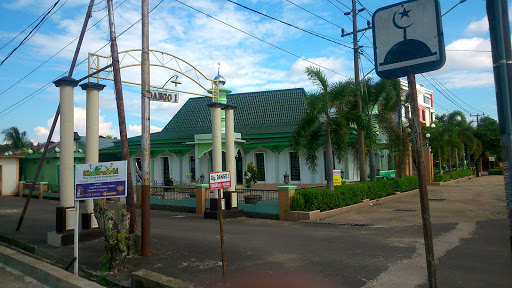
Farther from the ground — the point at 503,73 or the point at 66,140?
the point at 66,140

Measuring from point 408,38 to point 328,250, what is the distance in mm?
5839

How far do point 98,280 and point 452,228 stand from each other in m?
9.78

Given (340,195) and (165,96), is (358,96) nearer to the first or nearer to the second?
(340,195)

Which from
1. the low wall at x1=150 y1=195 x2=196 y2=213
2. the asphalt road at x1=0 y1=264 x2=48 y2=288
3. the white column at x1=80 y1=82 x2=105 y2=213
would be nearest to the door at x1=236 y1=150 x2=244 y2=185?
the low wall at x1=150 y1=195 x2=196 y2=213

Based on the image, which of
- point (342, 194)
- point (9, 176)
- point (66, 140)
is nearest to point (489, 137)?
point (342, 194)

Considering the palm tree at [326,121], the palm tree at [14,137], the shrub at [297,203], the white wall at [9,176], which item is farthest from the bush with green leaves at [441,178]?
the palm tree at [14,137]

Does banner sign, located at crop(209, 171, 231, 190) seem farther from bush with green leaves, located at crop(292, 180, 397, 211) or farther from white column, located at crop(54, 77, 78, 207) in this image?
bush with green leaves, located at crop(292, 180, 397, 211)

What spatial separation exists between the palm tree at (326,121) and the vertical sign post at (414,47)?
426 inches

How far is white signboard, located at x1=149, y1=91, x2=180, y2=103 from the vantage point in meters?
10.3

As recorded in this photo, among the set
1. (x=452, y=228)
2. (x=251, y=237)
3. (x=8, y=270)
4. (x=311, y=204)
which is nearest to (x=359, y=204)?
(x=311, y=204)

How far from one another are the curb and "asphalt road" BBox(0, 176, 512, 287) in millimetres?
520

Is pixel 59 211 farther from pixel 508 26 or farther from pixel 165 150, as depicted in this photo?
pixel 165 150

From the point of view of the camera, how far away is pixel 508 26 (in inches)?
158

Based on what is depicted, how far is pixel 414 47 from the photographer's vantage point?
4.30 m
